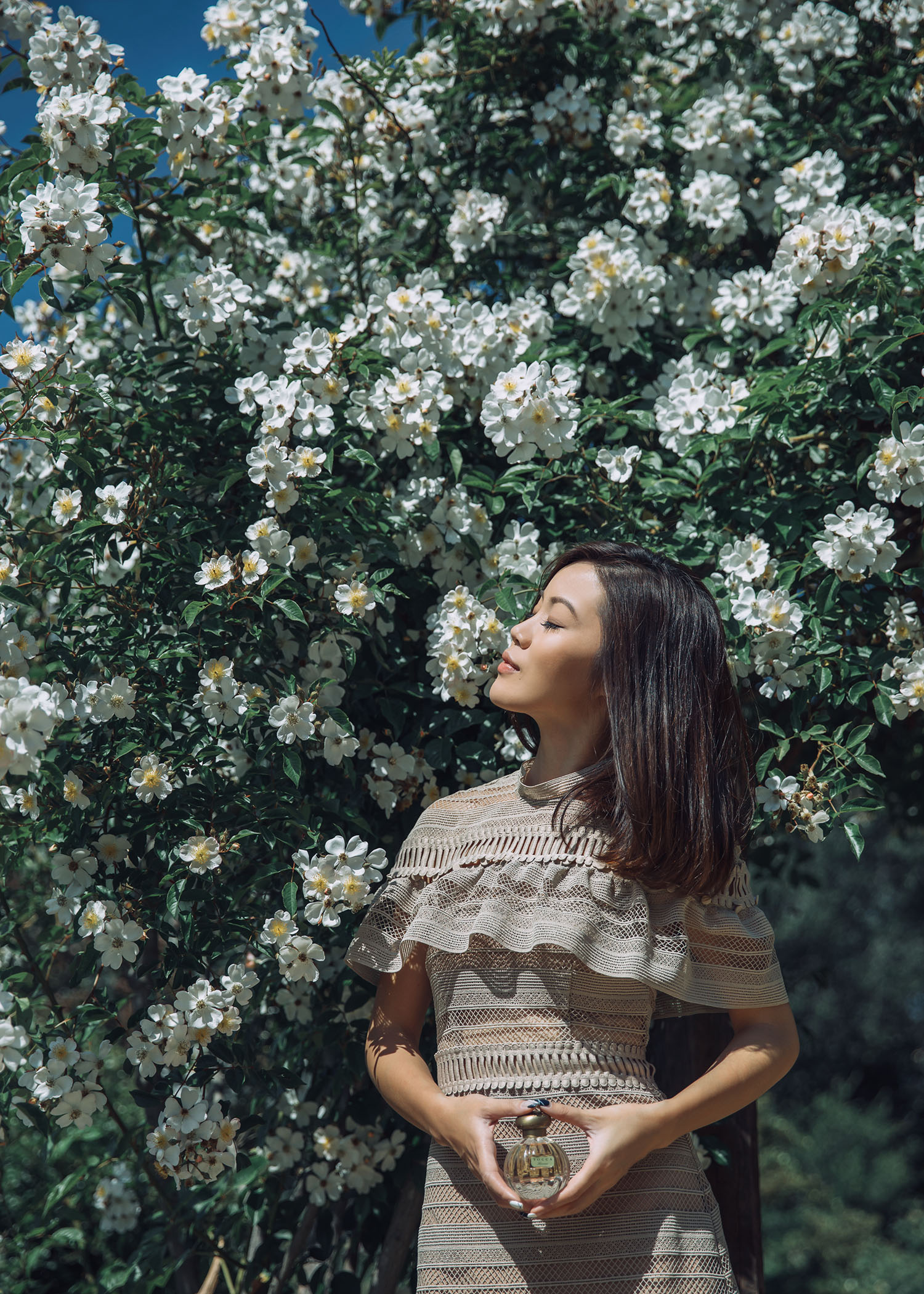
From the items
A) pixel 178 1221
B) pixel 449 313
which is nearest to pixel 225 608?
pixel 449 313

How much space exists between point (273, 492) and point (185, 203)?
0.68m

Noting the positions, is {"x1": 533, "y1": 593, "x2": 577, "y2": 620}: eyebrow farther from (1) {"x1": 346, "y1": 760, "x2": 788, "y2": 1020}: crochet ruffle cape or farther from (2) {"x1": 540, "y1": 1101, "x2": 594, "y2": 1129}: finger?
Answer: (2) {"x1": 540, "y1": 1101, "x2": 594, "y2": 1129}: finger

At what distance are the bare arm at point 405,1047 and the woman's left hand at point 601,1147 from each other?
0.19m

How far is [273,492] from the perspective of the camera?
1.87 metres

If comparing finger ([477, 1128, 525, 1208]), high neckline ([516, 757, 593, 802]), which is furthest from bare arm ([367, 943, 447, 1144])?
high neckline ([516, 757, 593, 802])

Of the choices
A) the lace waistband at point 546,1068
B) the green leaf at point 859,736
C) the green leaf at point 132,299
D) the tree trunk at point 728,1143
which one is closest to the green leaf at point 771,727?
the green leaf at point 859,736

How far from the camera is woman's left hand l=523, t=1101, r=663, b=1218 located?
133cm

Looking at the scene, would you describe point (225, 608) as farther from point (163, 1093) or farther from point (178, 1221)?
point (178, 1221)

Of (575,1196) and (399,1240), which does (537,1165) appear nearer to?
(575,1196)

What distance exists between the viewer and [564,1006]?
4.84ft

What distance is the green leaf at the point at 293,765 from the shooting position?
1.73 m

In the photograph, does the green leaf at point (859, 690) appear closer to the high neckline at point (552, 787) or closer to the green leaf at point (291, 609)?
the high neckline at point (552, 787)

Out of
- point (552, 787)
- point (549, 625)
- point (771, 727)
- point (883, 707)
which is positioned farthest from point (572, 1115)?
point (883, 707)

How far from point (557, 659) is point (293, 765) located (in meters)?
0.46
